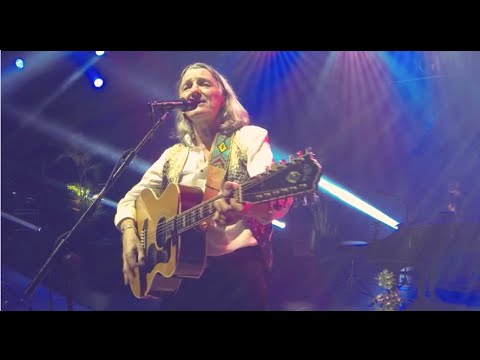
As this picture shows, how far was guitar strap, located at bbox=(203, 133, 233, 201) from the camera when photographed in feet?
10.7

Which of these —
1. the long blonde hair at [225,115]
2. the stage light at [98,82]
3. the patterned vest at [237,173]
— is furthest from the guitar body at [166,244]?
the stage light at [98,82]

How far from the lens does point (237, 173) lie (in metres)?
3.32

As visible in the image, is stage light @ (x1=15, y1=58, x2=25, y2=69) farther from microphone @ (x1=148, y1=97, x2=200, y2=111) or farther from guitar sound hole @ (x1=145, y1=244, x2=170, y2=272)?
guitar sound hole @ (x1=145, y1=244, x2=170, y2=272)

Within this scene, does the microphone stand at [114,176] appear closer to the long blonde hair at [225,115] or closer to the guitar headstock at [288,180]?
the long blonde hair at [225,115]

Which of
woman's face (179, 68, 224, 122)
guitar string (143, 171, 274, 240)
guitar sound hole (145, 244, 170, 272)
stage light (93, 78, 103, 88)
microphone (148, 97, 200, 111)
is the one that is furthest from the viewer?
stage light (93, 78, 103, 88)

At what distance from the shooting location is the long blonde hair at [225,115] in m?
3.62

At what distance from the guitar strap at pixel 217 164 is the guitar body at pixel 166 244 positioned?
2.7 inches

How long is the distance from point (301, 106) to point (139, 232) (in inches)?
55.7

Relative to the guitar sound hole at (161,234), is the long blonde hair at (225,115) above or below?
above

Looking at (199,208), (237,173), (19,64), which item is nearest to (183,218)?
(199,208)

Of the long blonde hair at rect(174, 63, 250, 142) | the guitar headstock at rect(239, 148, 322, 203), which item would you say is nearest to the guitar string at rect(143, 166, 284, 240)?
the guitar headstock at rect(239, 148, 322, 203)

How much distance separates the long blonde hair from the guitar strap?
0.08 meters

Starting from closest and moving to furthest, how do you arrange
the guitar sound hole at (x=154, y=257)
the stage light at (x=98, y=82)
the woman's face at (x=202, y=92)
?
the guitar sound hole at (x=154, y=257) < the woman's face at (x=202, y=92) < the stage light at (x=98, y=82)

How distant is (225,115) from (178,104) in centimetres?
31
